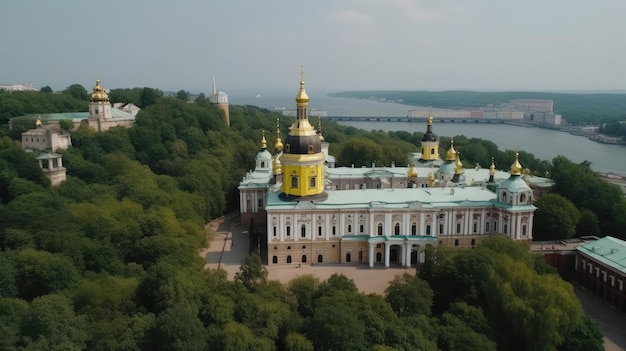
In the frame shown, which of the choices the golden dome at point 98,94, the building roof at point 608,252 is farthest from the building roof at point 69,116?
the building roof at point 608,252

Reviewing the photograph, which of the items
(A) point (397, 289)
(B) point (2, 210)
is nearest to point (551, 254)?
(A) point (397, 289)

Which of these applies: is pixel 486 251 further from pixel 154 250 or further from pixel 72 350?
pixel 72 350

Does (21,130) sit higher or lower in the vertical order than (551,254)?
higher

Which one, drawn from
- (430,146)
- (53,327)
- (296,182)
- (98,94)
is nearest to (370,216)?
(296,182)

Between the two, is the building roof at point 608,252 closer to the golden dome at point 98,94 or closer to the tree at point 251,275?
the tree at point 251,275

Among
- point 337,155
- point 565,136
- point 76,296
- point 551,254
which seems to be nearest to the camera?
point 76,296

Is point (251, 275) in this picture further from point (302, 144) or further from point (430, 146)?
point (430, 146)

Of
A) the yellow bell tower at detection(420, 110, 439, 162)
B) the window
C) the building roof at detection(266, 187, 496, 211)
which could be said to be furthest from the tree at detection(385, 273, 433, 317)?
the yellow bell tower at detection(420, 110, 439, 162)
